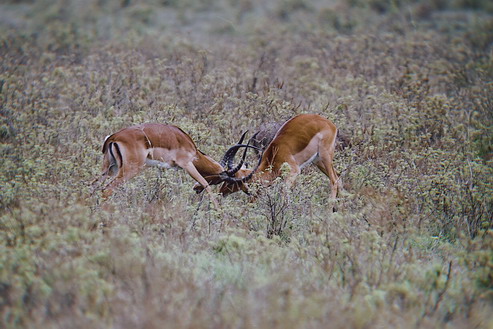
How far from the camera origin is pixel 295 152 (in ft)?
27.6

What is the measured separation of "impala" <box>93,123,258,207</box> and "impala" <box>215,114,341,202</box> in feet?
0.62

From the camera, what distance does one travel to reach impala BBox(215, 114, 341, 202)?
27.1 feet

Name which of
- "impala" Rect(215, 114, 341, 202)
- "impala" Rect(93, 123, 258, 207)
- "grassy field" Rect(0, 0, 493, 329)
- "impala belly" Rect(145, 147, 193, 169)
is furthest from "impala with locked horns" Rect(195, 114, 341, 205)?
"impala belly" Rect(145, 147, 193, 169)

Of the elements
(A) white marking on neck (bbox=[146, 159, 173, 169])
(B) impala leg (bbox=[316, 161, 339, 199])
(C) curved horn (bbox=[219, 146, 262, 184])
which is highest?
(A) white marking on neck (bbox=[146, 159, 173, 169])

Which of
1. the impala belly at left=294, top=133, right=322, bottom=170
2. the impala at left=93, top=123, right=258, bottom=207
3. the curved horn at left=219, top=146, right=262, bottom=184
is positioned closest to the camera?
the impala at left=93, top=123, right=258, bottom=207

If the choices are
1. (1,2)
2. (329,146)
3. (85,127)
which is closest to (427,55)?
(329,146)

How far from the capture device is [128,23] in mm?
20719

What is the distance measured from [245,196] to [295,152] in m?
0.87

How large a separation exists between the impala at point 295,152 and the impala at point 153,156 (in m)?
0.19

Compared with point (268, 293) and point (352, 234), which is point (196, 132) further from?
point (268, 293)

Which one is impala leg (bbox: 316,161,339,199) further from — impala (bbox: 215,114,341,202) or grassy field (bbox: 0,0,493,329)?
grassy field (bbox: 0,0,493,329)

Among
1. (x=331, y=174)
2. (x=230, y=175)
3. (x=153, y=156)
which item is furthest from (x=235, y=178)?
(x=331, y=174)

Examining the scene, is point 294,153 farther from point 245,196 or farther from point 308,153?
point 245,196

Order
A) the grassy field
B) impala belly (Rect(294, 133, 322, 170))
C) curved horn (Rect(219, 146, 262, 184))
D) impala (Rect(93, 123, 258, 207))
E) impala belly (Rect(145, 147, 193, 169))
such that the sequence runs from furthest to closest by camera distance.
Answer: impala belly (Rect(294, 133, 322, 170)) → impala belly (Rect(145, 147, 193, 169)) → curved horn (Rect(219, 146, 262, 184)) → impala (Rect(93, 123, 258, 207)) → the grassy field
